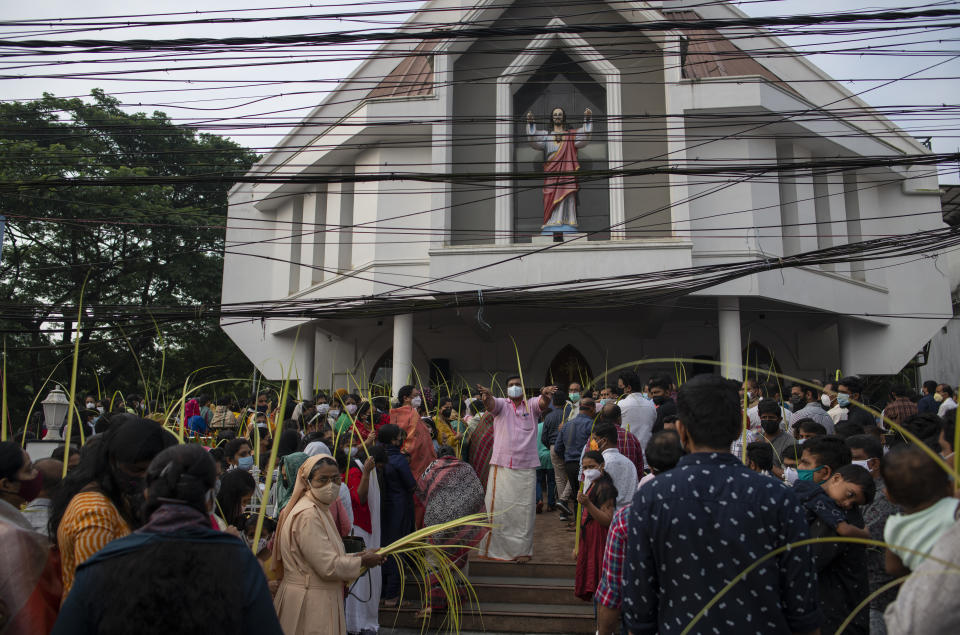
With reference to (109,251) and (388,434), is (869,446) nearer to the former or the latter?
(388,434)

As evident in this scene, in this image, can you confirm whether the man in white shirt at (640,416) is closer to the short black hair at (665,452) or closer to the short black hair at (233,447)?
the short black hair at (233,447)

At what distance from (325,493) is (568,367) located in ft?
51.2

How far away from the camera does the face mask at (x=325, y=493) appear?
181 inches

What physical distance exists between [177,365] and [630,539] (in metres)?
25.9

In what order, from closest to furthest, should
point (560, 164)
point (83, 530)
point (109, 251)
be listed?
point (83, 530), point (560, 164), point (109, 251)

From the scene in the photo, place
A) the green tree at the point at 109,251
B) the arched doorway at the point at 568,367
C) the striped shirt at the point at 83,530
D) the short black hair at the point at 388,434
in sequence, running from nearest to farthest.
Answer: the striped shirt at the point at 83,530, the short black hair at the point at 388,434, the arched doorway at the point at 568,367, the green tree at the point at 109,251

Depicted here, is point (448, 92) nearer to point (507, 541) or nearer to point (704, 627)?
point (507, 541)

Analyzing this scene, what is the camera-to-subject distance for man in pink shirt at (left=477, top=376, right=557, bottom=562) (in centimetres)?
828

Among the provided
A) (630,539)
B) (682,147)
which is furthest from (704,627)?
(682,147)

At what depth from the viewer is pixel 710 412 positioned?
9.22 ft

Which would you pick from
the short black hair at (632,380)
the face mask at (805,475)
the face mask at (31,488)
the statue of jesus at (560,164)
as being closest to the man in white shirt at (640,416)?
the short black hair at (632,380)

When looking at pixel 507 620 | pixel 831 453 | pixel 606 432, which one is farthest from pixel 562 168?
pixel 831 453

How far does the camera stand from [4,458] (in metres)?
3.48

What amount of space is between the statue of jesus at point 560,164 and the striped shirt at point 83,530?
14.0 m
